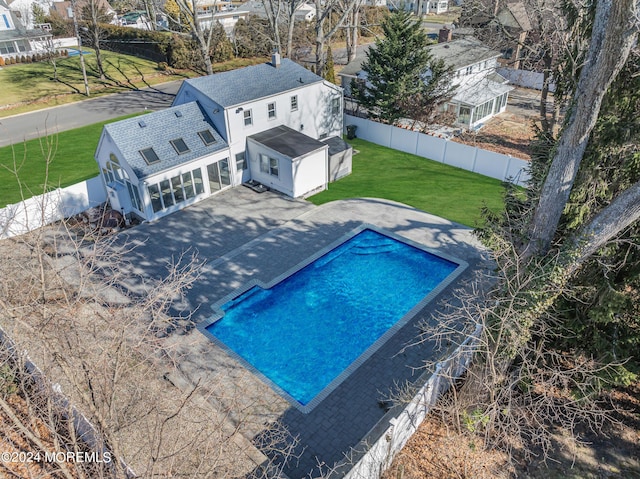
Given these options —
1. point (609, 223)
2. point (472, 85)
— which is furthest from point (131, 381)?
point (472, 85)

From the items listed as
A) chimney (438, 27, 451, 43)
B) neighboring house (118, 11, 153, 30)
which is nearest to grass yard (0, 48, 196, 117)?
neighboring house (118, 11, 153, 30)

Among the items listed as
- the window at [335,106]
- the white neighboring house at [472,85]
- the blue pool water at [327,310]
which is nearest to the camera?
the blue pool water at [327,310]

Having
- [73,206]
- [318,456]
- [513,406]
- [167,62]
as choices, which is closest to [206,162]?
[73,206]

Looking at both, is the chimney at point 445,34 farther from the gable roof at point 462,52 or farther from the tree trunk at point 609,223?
the tree trunk at point 609,223

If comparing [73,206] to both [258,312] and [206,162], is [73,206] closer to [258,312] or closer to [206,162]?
[206,162]

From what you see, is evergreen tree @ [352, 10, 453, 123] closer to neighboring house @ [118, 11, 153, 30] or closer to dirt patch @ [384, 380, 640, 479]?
dirt patch @ [384, 380, 640, 479]

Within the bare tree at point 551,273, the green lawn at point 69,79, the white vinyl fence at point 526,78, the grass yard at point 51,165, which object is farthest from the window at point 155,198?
the white vinyl fence at point 526,78
